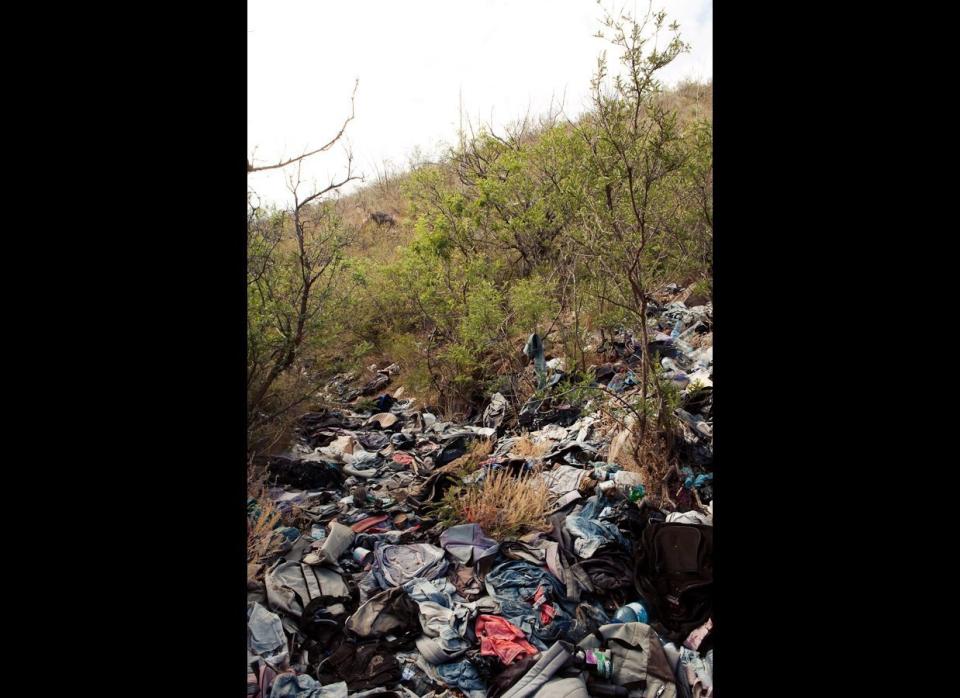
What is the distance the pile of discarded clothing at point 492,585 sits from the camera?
2287mm

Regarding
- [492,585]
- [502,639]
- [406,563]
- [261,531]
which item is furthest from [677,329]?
A: [261,531]

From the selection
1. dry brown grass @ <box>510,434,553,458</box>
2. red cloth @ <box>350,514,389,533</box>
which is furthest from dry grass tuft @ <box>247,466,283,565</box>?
dry brown grass @ <box>510,434,553,458</box>

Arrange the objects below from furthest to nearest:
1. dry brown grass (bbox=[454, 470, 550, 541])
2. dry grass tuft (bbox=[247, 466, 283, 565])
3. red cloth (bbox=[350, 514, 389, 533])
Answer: red cloth (bbox=[350, 514, 389, 533]), dry brown grass (bbox=[454, 470, 550, 541]), dry grass tuft (bbox=[247, 466, 283, 565])

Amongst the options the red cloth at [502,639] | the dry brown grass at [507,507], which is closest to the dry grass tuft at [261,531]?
the dry brown grass at [507,507]

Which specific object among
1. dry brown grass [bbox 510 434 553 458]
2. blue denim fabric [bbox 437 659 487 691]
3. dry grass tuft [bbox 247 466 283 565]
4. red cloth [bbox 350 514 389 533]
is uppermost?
dry brown grass [bbox 510 434 553 458]

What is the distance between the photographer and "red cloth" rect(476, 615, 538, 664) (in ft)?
7.76

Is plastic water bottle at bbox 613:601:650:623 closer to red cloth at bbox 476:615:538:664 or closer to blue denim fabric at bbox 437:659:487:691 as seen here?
red cloth at bbox 476:615:538:664

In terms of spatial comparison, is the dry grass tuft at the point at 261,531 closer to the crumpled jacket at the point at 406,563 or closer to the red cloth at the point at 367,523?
the red cloth at the point at 367,523

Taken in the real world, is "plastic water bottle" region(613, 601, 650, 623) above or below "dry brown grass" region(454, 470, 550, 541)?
below

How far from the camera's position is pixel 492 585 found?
9.17 ft

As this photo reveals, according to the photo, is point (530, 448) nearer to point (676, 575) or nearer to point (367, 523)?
point (367, 523)

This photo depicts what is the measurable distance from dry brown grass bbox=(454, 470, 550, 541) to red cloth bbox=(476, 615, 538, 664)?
2.28 ft
